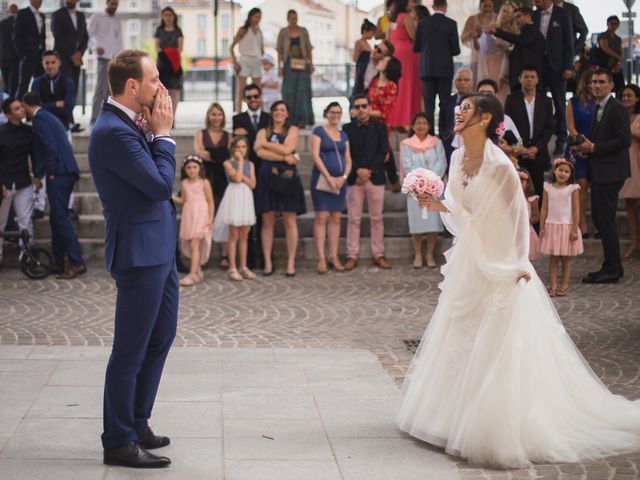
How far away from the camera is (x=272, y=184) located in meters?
13.2

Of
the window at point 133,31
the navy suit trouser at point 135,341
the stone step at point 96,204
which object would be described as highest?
the window at point 133,31

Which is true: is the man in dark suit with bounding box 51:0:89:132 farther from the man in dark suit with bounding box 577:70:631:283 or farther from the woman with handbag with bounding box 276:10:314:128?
the man in dark suit with bounding box 577:70:631:283

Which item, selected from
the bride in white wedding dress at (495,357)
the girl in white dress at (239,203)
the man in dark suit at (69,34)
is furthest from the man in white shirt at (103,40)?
the bride in white wedding dress at (495,357)

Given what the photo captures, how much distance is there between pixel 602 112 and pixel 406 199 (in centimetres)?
292

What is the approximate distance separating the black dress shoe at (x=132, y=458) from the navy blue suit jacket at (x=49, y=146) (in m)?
7.64

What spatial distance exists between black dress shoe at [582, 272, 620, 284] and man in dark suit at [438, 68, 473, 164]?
2584 mm

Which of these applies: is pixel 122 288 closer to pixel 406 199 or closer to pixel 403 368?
pixel 403 368

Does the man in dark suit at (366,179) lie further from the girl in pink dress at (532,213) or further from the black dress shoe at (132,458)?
the black dress shoe at (132,458)

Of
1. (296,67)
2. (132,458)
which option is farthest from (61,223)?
(132,458)

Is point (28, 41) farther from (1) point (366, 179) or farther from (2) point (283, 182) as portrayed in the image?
(1) point (366, 179)

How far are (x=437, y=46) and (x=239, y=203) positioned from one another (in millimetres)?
3992

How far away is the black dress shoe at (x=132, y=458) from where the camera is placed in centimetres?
571

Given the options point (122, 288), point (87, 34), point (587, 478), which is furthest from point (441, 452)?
point (87, 34)

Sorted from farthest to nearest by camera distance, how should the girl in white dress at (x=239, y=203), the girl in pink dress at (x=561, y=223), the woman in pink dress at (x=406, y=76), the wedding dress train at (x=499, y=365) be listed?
the woman in pink dress at (x=406, y=76) < the girl in white dress at (x=239, y=203) < the girl in pink dress at (x=561, y=223) < the wedding dress train at (x=499, y=365)
